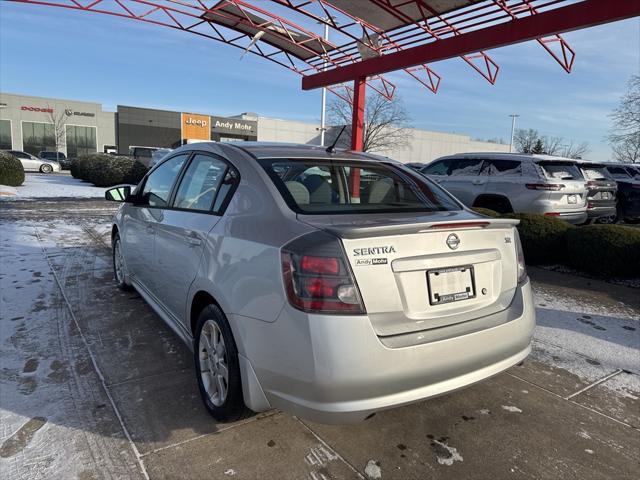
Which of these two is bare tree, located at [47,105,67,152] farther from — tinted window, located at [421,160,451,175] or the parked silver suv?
the parked silver suv

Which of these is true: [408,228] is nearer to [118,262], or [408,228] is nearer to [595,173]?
[118,262]

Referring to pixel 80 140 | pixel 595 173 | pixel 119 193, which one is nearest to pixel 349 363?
Answer: pixel 119 193

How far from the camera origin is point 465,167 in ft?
31.6

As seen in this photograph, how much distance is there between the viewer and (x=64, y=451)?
2.31 metres

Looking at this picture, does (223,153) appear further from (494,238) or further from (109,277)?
(109,277)

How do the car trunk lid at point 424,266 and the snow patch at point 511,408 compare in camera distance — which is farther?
the snow patch at point 511,408

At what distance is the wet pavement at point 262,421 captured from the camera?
228 cm

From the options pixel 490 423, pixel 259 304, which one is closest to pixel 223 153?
pixel 259 304

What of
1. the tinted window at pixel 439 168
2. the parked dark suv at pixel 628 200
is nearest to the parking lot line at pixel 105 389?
the tinted window at pixel 439 168

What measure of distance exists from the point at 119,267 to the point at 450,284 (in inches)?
158

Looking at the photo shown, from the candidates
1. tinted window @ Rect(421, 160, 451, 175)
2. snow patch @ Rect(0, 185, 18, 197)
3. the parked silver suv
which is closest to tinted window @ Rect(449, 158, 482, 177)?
the parked silver suv

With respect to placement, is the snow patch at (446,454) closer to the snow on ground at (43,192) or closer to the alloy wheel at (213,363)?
the alloy wheel at (213,363)

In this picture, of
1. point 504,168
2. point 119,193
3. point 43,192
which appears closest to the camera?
point 119,193

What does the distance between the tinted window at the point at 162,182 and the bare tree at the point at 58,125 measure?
57477 mm
